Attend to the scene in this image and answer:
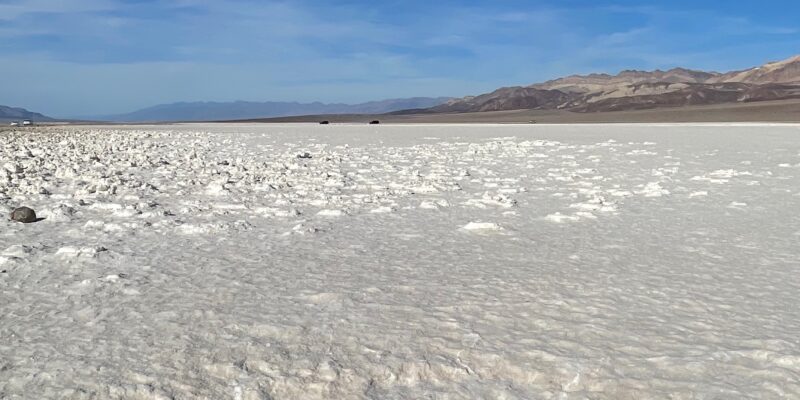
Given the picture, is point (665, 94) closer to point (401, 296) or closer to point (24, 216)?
point (24, 216)

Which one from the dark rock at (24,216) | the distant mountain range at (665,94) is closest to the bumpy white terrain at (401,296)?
the dark rock at (24,216)

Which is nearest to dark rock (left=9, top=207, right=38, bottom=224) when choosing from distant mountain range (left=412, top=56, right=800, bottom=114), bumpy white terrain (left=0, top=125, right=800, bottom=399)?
bumpy white terrain (left=0, top=125, right=800, bottom=399)

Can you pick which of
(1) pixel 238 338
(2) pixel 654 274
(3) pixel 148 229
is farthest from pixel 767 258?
(3) pixel 148 229

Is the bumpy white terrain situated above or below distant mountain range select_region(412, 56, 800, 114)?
below

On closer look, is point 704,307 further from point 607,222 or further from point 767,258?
point 607,222

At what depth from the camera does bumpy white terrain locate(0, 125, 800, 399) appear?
7.58 feet

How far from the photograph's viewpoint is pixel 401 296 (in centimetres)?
332

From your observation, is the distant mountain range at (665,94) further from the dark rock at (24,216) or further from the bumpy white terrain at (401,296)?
the dark rock at (24,216)

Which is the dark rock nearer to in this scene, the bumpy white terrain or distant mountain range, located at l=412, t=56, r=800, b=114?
the bumpy white terrain

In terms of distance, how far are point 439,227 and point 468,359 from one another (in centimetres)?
282

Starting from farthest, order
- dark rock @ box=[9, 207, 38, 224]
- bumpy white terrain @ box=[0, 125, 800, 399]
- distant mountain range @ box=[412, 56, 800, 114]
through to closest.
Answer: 1. distant mountain range @ box=[412, 56, 800, 114]
2. dark rock @ box=[9, 207, 38, 224]
3. bumpy white terrain @ box=[0, 125, 800, 399]

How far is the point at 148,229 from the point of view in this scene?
5105 millimetres

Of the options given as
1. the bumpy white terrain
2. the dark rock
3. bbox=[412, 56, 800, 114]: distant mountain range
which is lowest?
the bumpy white terrain

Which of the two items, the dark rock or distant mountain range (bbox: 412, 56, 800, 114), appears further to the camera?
distant mountain range (bbox: 412, 56, 800, 114)
